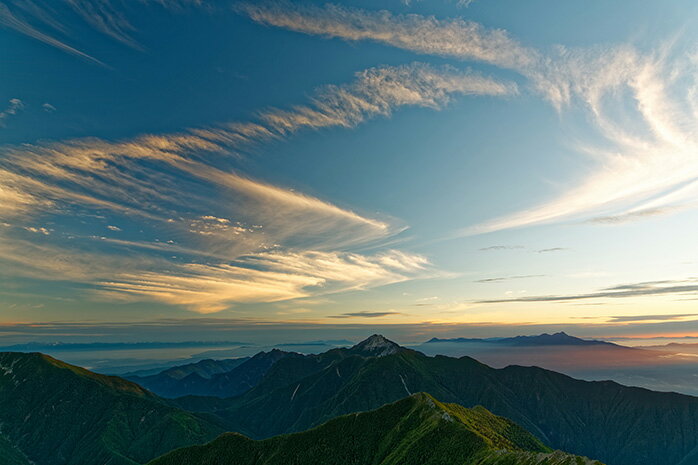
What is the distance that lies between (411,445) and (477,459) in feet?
142

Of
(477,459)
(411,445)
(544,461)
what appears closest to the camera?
(544,461)

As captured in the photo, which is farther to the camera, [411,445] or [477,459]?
[411,445]

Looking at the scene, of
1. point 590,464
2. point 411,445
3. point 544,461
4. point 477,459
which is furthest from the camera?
point 411,445

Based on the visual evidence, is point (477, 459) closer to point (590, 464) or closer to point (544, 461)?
point (544, 461)

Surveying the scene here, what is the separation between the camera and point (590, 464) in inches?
4567

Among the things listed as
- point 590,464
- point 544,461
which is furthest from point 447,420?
point 590,464

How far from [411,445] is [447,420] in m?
22.6

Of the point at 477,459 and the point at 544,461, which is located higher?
the point at 544,461

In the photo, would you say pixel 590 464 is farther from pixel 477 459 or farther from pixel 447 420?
pixel 447 420

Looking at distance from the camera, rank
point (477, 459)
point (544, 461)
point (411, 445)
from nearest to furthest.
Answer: point (544, 461), point (477, 459), point (411, 445)

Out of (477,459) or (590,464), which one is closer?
(590,464)

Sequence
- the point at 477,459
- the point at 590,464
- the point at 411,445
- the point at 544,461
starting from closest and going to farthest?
the point at 590,464, the point at 544,461, the point at 477,459, the point at 411,445

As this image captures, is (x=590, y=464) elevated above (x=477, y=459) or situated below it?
above

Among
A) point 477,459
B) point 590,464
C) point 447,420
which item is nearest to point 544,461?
point 590,464
